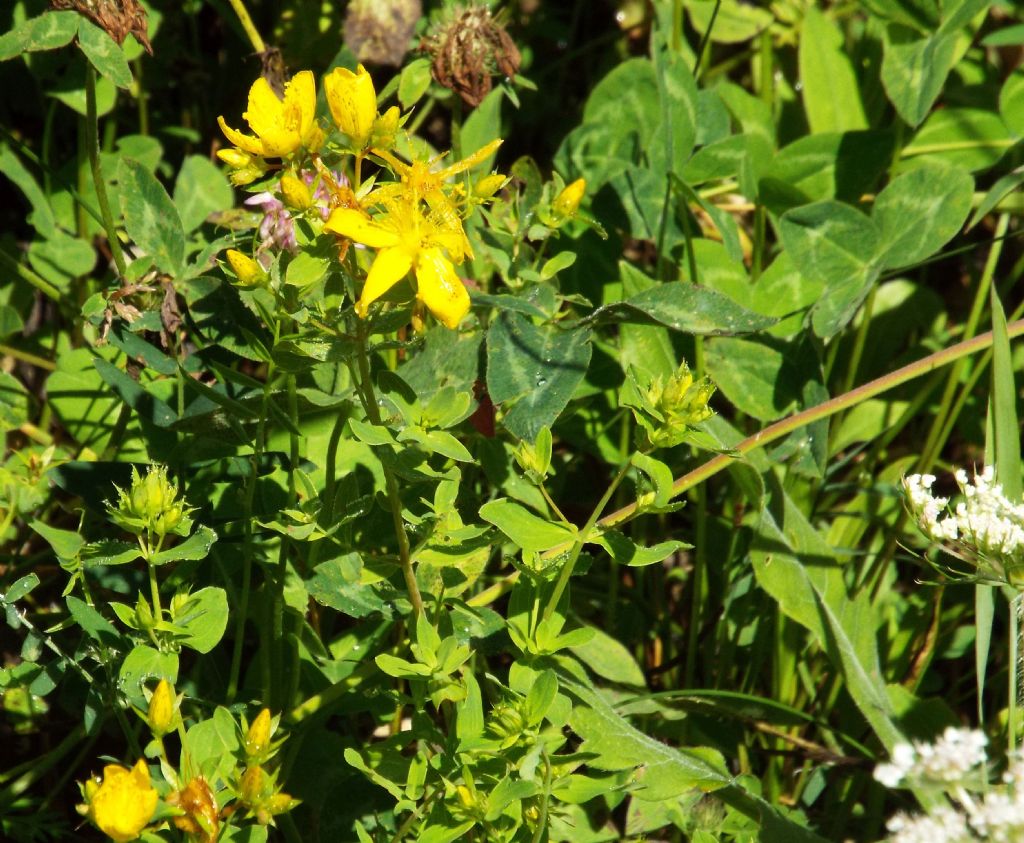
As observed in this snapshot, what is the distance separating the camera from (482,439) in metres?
1.58

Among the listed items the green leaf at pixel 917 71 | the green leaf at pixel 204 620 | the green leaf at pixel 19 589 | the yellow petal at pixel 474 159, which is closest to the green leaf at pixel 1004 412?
the green leaf at pixel 917 71

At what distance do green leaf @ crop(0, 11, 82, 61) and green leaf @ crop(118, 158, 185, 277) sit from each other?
0.58ft

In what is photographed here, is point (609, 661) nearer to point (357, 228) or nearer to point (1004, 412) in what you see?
point (1004, 412)

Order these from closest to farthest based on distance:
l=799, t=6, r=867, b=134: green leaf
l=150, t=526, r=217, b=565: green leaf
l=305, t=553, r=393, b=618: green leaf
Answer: l=150, t=526, r=217, b=565: green leaf
l=305, t=553, r=393, b=618: green leaf
l=799, t=6, r=867, b=134: green leaf

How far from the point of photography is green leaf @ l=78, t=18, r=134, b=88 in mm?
1484

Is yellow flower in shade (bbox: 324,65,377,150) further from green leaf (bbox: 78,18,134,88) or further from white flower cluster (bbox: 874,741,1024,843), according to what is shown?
white flower cluster (bbox: 874,741,1024,843)

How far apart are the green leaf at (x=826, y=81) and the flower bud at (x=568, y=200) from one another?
35.0 inches

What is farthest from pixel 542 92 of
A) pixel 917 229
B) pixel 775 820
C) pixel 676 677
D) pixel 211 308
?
pixel 775 820

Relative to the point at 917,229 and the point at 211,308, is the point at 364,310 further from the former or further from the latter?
the point at 917,229

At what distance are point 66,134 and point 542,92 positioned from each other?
102 cm

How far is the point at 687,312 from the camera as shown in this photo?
1.46 meters

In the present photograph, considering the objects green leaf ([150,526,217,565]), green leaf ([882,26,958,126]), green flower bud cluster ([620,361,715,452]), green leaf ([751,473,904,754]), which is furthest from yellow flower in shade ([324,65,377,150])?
green leaf ([882,26,958,126])

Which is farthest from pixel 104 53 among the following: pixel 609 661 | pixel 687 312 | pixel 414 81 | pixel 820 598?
pixel 820 598

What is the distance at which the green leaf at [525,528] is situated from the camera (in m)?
1.19
